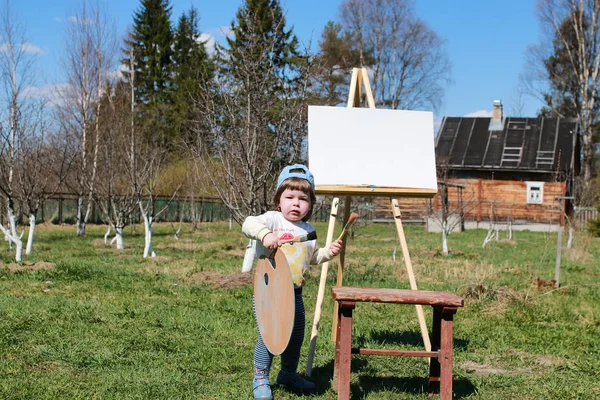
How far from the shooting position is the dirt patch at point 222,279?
882cm

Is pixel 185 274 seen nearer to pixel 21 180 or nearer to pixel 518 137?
pixel 21 180

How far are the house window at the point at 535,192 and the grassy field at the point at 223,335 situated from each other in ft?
73.1

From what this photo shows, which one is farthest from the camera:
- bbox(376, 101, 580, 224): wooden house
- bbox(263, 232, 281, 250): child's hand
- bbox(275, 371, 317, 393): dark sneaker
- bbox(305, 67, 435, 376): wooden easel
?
bbox(376, 101, 580, 224): wooden house

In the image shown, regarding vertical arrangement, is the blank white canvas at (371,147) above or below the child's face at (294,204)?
above

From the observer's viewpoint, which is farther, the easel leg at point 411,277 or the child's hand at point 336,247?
the easel leg at point 411,277

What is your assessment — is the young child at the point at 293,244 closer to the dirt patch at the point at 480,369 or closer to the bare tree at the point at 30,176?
the dirt patch at the point at 480,369

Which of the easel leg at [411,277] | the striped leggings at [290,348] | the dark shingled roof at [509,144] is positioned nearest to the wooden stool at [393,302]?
the striped leggings at [290,348]

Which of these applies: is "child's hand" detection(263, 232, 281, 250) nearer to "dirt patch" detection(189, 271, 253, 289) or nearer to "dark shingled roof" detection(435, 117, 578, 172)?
Result: "dirt patch" detection(189, 271, 253, 289)

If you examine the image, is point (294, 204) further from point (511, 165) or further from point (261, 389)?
point (511, 165)

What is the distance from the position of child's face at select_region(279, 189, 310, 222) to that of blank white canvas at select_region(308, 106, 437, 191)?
1.13m

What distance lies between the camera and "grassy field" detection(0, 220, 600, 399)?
440cm

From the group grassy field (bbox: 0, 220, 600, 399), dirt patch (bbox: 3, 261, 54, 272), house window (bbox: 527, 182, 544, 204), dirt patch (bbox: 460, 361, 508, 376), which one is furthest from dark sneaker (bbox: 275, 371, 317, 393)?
house window (bbox: 527, 182, 544, 204)

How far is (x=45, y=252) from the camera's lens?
13.9m

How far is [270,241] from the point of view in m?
3.71
